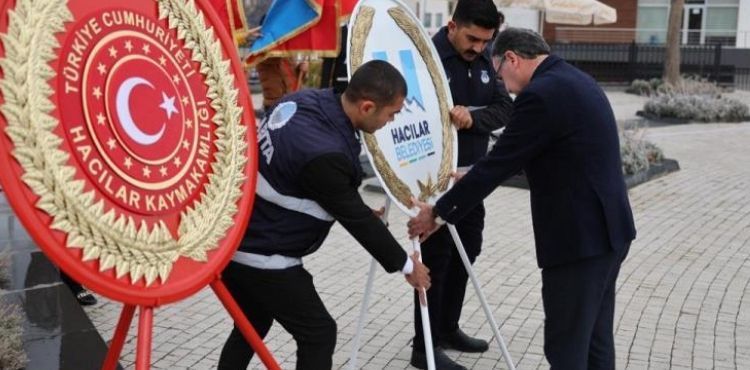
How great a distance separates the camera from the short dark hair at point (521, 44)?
3.26 meters

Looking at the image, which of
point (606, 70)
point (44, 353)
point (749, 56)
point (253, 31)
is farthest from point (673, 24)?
point (44, 353)

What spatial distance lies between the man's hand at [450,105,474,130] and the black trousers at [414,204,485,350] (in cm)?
56

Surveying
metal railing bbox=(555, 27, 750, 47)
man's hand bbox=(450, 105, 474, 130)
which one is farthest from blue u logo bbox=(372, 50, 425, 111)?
metal railing bbox=(555, 27, 750, 47)

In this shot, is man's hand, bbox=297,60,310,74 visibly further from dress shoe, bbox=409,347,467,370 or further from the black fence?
the black fence

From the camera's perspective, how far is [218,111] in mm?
2611

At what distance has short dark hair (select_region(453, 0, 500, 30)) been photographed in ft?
13.0

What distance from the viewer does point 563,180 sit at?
318cm

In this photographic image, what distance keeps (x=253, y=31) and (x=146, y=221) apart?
430cm

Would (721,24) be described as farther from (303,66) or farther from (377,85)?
(377,85)

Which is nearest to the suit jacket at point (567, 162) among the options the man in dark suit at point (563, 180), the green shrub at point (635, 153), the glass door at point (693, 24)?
the man in dark suit at point (563, 180)

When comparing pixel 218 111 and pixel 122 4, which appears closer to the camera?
pixel 122 4

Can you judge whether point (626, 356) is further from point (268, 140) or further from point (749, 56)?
point (749, 56)

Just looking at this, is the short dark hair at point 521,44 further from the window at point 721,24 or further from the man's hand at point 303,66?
the window at point 721,24

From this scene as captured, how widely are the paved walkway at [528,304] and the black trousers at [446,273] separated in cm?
22
